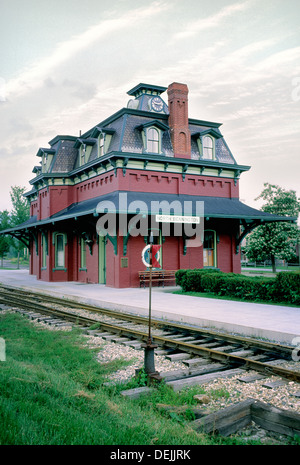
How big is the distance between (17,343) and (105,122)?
59.1 ft

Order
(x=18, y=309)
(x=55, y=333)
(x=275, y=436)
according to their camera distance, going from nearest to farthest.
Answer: (x=275, y=436)
(x=55, y=333)
(x=18, y=309)

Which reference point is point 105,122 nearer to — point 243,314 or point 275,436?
point 243,314

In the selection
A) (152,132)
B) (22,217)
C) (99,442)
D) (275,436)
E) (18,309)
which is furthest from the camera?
(22,217)

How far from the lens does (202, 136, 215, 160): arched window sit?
2359 cm

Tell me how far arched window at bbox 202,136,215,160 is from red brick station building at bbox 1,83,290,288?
0.06m

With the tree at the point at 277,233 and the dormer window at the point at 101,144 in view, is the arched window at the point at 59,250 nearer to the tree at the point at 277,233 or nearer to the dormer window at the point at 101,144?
the dormer window at the point at 101,144

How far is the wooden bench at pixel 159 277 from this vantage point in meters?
20.0

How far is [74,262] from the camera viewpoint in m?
25.1

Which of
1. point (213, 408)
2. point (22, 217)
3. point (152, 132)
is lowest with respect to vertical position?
point (213, 408)

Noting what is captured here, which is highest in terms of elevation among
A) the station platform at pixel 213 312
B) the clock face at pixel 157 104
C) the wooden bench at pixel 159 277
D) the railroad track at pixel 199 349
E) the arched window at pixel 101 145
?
the clock face at pixel 157 104

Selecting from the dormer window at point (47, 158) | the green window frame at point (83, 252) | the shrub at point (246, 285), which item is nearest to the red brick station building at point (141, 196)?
the green window frame at point (83, 252)

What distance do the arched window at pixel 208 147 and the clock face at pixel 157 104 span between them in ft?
11.3

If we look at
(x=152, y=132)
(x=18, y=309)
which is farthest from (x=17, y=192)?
(x=18, y=309)

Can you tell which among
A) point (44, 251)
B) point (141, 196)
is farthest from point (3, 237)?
point (141, 196)
